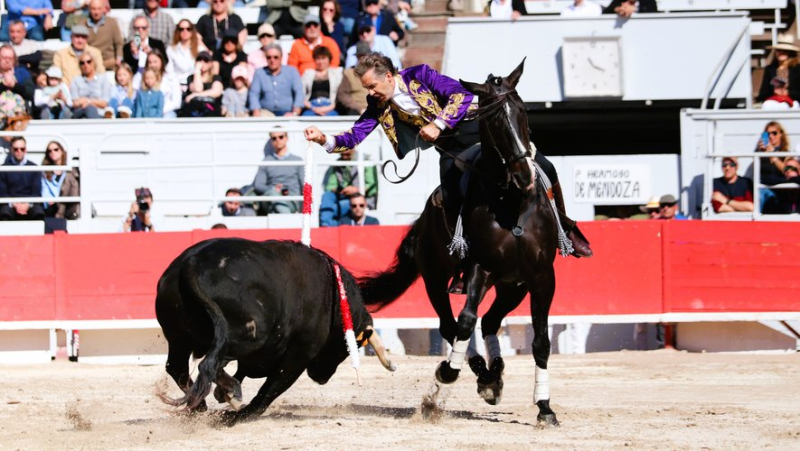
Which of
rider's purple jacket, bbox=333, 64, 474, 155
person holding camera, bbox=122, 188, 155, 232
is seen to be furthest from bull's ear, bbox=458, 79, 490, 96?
person holding camera, bbox=122, 188, 155, 232

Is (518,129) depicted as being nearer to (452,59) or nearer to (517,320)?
(517,320)

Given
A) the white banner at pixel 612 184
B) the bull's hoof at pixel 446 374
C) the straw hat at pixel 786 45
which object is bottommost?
the bull's hoof at pixel 446 374

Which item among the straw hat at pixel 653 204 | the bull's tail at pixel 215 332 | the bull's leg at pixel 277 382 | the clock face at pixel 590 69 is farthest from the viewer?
the clock face at pixel 590 69

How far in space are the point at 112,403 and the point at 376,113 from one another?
2.73 metres

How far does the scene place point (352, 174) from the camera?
12547 mm

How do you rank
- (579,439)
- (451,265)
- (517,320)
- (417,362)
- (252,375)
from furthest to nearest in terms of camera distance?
(517,320), (417,362), (451,265), (252,375), (579,439)

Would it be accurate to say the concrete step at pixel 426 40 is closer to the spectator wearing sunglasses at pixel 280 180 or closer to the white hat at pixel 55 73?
the spectator wearing sunglasses at pixel 280 180

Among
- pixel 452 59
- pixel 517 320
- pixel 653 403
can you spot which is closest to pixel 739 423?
pixel 653 403

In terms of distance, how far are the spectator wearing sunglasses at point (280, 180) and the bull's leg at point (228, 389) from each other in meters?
6.25

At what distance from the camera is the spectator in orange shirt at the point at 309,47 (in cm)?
1448

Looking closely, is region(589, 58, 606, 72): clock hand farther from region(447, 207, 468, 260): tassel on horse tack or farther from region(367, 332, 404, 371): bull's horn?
region(367, 332, 404, 371): bull's horn

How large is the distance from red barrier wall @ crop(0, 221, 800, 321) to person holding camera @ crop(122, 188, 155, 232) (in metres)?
0.55

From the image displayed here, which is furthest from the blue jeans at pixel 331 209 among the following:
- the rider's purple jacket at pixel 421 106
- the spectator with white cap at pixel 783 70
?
the spectator with white cap at pixel 783 70

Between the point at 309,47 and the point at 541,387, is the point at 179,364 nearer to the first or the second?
the point at 541,387
